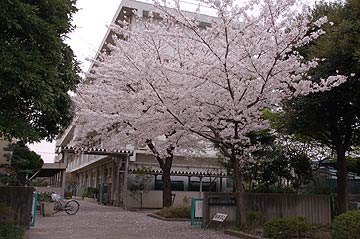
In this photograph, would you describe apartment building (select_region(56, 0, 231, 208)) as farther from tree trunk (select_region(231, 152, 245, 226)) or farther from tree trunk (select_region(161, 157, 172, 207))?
tree trunk (select_region(231, 152, 245, 226))

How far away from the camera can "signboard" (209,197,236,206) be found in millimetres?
14264

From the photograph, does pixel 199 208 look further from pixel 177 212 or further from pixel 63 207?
pixel 63 207

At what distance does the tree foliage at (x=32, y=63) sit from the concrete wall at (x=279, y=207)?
7682 mm

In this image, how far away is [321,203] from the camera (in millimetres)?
15539

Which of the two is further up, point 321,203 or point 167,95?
point 167,95

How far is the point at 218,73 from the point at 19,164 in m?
10.5

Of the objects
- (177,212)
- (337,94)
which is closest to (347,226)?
(337,94)

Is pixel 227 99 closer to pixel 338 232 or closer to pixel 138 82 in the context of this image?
pixel 138 82

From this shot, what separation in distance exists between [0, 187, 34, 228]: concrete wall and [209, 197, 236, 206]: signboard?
19.8 ft

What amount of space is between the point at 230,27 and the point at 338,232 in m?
5.77

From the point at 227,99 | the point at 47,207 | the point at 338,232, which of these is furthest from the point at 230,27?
the point at 47,207

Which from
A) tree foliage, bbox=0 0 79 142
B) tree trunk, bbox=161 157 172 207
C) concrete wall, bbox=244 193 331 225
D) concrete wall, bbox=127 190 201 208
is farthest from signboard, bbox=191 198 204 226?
concrete wall, bbox=127 190 201 208

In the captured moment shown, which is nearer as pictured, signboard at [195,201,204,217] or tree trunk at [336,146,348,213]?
signboard at [195,201,204,217]

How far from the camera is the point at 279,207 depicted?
14.8 metres
